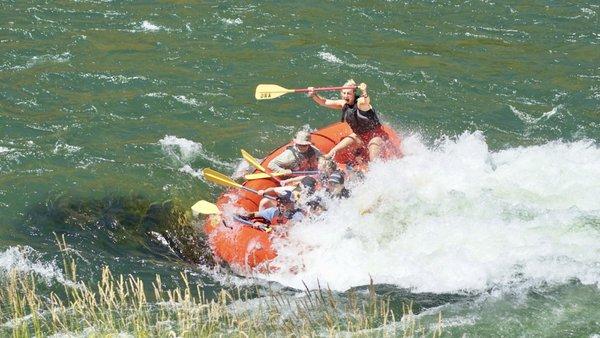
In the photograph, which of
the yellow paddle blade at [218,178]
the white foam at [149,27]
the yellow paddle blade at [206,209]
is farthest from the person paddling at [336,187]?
the white foam at [149,27]

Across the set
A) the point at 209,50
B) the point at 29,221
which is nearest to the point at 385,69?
the point at 209,50

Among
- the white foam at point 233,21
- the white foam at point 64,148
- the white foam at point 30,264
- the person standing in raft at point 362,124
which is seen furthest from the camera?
the white foam at point 233,21

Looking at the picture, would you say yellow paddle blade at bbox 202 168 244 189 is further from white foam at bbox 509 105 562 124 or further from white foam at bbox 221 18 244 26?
white foam at bbox 221 18 244 26

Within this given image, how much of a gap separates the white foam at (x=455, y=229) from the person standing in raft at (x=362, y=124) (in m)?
0.38

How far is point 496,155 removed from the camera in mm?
12117

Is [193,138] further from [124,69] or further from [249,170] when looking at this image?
[124,69]

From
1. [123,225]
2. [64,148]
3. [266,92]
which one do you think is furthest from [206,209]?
[64,148]

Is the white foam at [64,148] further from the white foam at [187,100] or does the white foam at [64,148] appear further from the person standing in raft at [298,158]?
the person standing in raft at [298,158]

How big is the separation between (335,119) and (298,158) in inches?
108

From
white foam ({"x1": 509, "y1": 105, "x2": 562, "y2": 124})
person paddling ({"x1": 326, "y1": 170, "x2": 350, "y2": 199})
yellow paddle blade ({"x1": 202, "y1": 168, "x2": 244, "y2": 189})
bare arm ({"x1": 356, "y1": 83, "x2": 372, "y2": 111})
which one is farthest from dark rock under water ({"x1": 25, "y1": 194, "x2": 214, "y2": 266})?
white foam ({"x1": 509, "y1": 105, "x2": 562, "y2": 124})

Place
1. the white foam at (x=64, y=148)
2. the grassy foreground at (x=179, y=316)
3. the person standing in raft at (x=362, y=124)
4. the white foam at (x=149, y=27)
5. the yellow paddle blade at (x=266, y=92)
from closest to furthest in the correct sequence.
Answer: the grassy foreground at (x=179, y=316) < the person standing in raft at (x=362, y=124) < the white foam at (x=64, y=148) < the yellow paddle blade at (x=266, y=92) < the white foam at (x=149, y=27)

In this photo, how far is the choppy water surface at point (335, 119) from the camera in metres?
9.05

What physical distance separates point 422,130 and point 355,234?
3743 millimetres

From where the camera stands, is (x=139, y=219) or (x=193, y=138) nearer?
(x=139, y=219)
